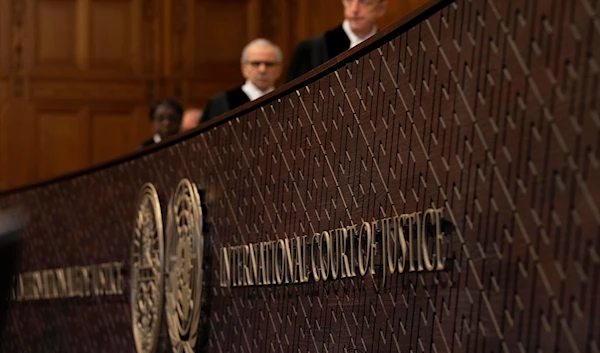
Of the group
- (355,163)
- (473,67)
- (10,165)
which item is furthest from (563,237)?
(10,165)

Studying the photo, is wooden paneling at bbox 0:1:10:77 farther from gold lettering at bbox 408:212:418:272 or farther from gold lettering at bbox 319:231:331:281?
gold lettering at bbox 408:212:418:272

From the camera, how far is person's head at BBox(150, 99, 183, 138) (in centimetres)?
894

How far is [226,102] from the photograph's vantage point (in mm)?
7309

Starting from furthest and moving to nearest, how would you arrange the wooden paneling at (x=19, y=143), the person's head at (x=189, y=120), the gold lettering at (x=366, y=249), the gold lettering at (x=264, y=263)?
the wooden paneling at (x=19, y=143) < the person's head at (x=189, y=120) < the gold lettering at (x=264, y=263) < the gold lettering at (x=366, y=249)

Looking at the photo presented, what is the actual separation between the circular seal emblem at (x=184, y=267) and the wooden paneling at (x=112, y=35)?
6413 millimetres

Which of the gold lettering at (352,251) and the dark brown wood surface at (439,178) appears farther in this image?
the gold lettering at (352,251)

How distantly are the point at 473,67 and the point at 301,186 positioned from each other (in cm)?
124

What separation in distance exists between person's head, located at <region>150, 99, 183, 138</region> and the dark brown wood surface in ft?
12.9

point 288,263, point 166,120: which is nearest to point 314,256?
point 288,263

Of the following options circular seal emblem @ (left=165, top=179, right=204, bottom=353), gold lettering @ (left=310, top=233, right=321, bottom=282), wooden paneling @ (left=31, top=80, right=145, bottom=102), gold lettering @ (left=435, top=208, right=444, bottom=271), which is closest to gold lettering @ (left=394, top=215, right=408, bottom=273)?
gold lettering @ (left=435, top=208, right=444, bottom=271)

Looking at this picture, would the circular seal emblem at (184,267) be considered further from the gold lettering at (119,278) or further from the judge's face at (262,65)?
the judge's face at (262,65)

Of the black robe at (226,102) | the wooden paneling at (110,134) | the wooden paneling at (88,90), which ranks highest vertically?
the wooden paneling at (88,90)

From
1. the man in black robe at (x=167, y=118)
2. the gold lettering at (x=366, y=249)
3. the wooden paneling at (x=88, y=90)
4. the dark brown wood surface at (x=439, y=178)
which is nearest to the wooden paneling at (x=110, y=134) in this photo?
the wooden paneling at (x=88, y=90)

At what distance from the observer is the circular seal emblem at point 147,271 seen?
208 inches
